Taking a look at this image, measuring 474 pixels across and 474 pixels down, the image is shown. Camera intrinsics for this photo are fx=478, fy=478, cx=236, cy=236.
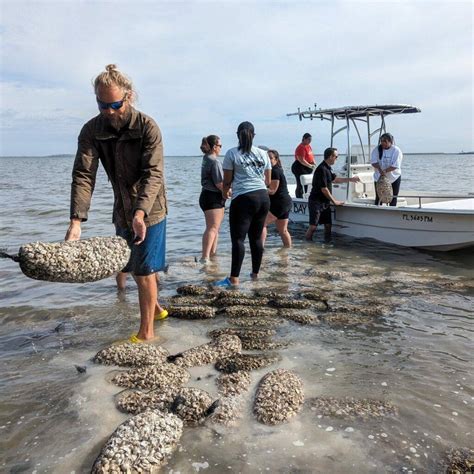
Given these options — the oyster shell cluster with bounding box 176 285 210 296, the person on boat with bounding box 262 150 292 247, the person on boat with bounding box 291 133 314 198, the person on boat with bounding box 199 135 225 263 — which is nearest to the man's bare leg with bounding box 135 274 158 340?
the oyster shell cluster with bounding box 176 285 210 296

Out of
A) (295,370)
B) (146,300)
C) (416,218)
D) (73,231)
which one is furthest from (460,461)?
(416,218)

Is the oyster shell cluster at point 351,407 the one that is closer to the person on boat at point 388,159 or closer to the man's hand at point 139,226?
the man's hand at point 139,226

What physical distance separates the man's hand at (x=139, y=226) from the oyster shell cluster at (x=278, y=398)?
1517 mm

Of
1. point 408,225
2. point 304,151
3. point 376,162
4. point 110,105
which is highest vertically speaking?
point 304,151

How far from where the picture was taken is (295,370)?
161 inches

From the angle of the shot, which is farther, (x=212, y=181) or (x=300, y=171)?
(x=300, y=171)

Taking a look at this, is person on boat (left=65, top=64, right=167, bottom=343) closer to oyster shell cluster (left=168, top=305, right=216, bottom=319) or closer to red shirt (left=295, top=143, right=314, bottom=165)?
oyster shell cluster (left=168, top=305, right=216, bottom=319)

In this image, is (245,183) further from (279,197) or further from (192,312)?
(279,197)

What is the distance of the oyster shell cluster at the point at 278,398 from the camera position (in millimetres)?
3290

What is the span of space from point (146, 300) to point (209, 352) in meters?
0.75

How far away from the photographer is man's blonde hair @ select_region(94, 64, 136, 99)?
12.2 feet

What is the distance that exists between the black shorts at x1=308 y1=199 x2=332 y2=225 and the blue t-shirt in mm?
4337

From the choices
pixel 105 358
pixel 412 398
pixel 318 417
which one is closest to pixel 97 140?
pixel 105 358

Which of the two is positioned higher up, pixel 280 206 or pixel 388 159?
pixel 388 159
